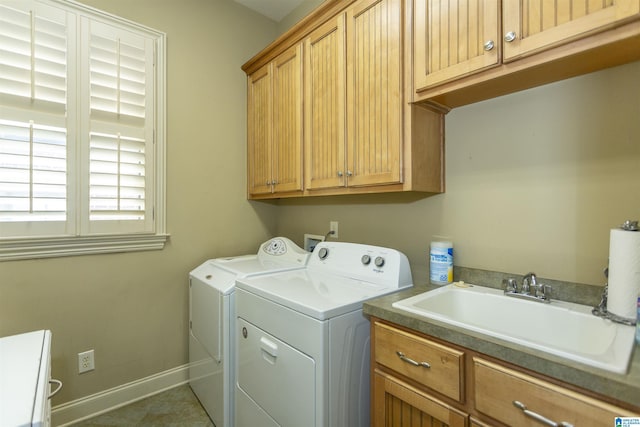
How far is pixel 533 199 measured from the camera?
1.28m

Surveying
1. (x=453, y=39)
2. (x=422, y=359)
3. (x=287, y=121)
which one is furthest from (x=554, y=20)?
(x=287, y=121)

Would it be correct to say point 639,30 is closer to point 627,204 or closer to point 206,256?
point 627,204

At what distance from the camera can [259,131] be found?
2.35m

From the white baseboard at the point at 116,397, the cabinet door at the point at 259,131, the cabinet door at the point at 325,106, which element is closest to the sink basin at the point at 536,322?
the cabinet door at the point at 325,106

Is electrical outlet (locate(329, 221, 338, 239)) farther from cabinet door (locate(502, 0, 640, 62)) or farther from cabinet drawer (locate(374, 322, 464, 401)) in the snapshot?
cabinet door (locate(502, 0, 640, 62))

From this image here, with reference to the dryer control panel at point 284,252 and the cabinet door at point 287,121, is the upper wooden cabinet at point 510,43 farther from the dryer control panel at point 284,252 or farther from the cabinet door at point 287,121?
the dryer control panel at point 284,252

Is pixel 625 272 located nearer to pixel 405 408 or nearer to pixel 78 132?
pixel 405 408

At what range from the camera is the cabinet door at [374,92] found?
4.53ft

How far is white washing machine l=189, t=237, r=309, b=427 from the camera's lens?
1.65 m

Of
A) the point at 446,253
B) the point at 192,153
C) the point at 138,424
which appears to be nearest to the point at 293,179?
the point at 192,153

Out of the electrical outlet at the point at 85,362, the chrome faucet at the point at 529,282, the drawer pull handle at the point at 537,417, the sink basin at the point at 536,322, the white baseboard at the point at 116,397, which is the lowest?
the white baseboard at the point at 116,397

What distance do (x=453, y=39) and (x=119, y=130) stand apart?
1.95 meters

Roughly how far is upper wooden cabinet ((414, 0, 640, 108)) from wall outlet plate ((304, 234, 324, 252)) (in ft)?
4.25

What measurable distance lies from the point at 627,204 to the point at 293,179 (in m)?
1.59
